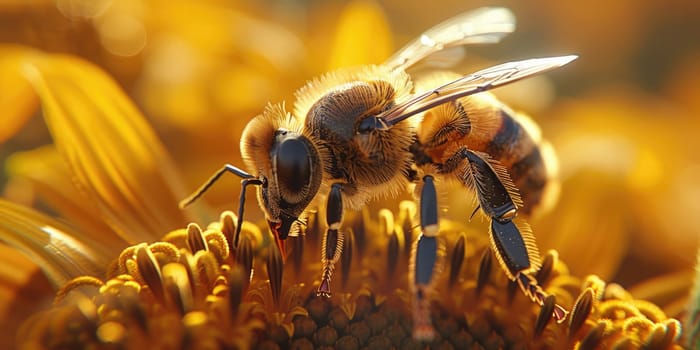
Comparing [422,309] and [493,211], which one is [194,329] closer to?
[422,309]

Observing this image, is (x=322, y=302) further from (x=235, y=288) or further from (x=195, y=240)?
(x=195, y=240)

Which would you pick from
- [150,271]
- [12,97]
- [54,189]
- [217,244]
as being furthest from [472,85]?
[12,97]

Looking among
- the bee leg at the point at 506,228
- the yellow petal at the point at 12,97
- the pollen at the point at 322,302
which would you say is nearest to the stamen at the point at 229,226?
the pollen at the point at 322,302

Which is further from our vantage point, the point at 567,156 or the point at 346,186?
the point at 567,156

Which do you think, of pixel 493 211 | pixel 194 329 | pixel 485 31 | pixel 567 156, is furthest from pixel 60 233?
pixel 567 156

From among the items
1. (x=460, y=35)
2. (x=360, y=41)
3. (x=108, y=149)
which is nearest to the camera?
(x=108, y=149)

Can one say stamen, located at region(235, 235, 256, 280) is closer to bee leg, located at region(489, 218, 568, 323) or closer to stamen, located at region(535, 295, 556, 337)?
bee leg, located at region(489, 218, 568, 323)

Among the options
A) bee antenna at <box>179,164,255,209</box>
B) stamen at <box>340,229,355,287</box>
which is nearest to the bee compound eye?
bee antenna at <box>179,164,255,209</box>
